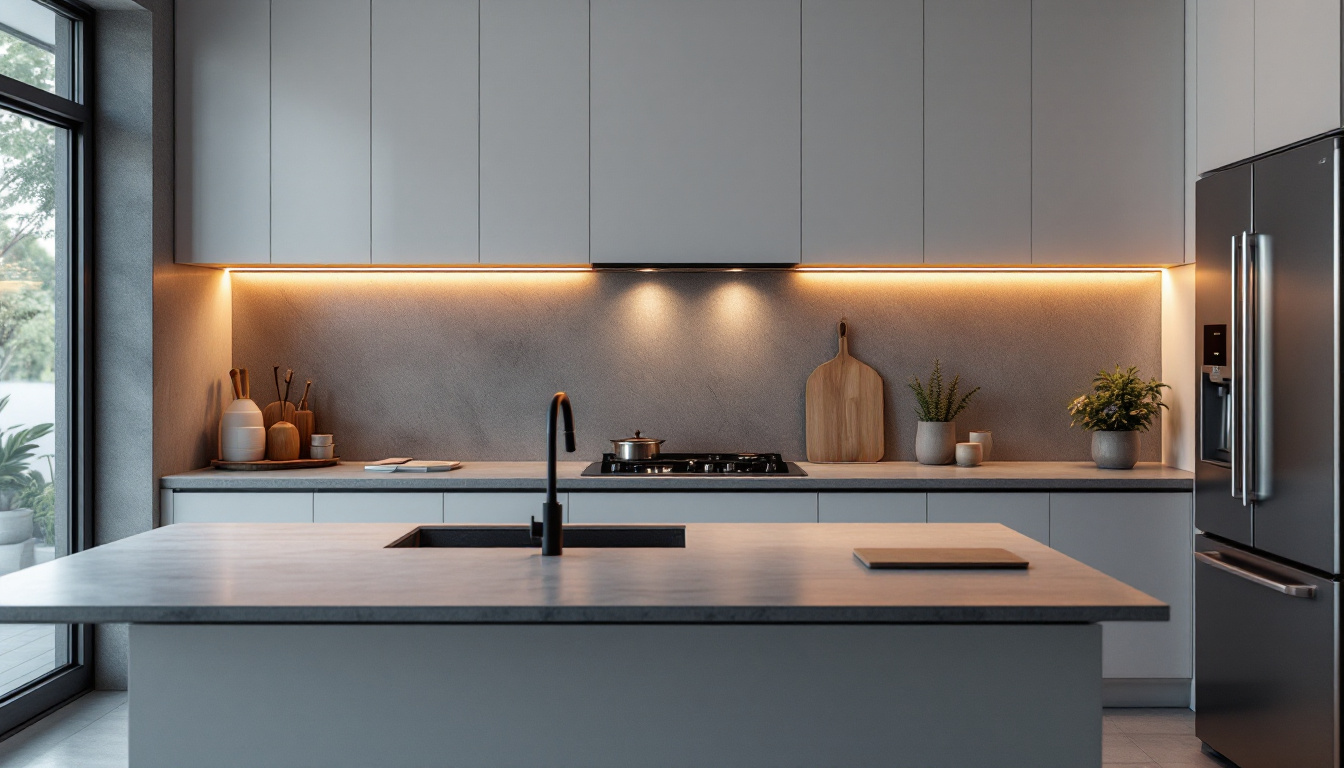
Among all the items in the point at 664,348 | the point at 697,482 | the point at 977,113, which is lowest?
the point at 697,482

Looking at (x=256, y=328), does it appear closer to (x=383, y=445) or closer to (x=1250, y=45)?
(x=383, y=445)

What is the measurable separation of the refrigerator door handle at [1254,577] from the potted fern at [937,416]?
1.03 m

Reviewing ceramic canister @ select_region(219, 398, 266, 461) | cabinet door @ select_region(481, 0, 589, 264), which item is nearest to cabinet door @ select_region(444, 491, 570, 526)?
ceramic canister @ select_region(219, 398, 266, 461)

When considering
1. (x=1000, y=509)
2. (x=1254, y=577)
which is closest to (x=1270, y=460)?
(x=1254, y=577)

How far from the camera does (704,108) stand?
3.89 meters

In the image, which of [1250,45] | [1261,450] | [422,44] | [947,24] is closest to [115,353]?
[422,44]

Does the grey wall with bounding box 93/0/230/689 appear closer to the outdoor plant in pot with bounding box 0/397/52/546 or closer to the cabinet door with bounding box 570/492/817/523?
the outdoor plant in pot with bounding box 0/397/52/546

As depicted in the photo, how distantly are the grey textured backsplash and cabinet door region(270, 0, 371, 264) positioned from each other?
48 cm

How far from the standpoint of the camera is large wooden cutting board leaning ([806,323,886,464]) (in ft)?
13.9

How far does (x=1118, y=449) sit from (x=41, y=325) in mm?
4138

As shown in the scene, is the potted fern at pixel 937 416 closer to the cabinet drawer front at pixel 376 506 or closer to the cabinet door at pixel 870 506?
the cabinet door at pixel 870 506

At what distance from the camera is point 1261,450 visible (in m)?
2.95

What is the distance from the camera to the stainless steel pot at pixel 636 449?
3.99 meters

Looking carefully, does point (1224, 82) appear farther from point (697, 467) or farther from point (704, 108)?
point (697, 467)
